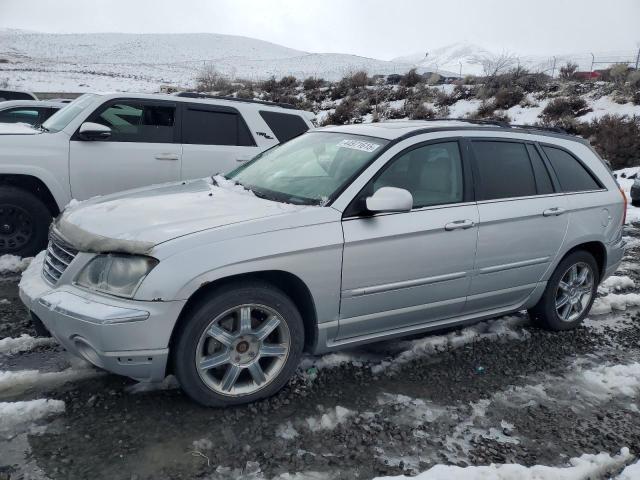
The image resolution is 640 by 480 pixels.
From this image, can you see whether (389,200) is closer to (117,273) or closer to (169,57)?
(117,273)

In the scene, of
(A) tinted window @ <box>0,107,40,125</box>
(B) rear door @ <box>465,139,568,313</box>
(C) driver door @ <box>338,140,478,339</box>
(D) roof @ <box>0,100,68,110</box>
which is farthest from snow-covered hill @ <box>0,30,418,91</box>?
(C) driver door @ <box>338,140,478,339</box>

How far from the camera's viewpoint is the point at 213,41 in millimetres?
108438

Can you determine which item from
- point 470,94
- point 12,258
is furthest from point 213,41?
point 12,258

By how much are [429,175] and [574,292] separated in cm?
189

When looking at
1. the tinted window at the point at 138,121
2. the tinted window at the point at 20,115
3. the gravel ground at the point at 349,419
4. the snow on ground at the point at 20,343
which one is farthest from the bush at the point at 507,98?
the snow on ground at the point at 20,343

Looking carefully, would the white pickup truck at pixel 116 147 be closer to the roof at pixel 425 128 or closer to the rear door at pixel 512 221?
the roof at pixel 425 128

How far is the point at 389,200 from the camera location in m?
3.40

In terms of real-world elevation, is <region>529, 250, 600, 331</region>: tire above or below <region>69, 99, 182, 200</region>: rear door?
below

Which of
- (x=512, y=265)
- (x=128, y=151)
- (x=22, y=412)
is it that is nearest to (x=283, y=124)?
(x=128, y=151)

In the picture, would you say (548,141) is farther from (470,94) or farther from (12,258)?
(470,94)

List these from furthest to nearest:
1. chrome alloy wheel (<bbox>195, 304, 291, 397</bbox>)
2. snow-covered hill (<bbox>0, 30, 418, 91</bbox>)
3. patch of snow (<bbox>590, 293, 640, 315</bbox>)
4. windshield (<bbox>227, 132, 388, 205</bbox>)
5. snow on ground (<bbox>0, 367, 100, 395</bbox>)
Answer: snow-covered hill (<bbox>0, 30, 418, 91</bbox>) < patch of snow (<bbox>590, 293, 640, 315</bbox>) < windshield (<bbox>227, 132, 388, 205</bbox>) < snow on ground (<bbox>0, 367, 100, 395</bbox>) < chrome alloy wheel (<bbox>195, 304, 291, 397</bbox>)

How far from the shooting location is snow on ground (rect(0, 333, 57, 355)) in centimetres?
384

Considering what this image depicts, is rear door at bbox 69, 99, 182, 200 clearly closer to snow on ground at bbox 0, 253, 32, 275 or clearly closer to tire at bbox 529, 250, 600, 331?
snow on ground at bbox 0, 253, 32, 275

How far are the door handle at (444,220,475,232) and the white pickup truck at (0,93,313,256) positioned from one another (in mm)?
3456
